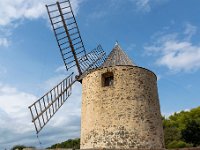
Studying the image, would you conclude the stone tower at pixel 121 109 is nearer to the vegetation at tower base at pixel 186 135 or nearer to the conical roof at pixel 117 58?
the conical roof at pixel 117 58

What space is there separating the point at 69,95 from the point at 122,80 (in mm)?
3698

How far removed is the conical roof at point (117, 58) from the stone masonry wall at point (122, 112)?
54 centimetres

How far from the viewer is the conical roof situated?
13.2 metres

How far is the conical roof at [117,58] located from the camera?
13164 millimetres

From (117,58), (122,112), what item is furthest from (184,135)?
(122,112)

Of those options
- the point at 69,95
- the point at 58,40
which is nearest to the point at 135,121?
the point at 69,95

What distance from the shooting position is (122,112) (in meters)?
11.9

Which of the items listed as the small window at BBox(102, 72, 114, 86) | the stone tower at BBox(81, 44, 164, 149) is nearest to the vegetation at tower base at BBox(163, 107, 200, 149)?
the stone tower at BBox(81, 44, 164, 149)

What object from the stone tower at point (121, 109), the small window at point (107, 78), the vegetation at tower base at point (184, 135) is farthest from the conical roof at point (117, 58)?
the vegetation at tower base at point (184, 135)

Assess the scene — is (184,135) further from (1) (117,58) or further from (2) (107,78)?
(2) (107,78)

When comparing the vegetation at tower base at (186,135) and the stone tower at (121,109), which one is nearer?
the stone tower at (121,109)

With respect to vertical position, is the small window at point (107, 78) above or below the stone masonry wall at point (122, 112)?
above

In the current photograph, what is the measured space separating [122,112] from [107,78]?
68.4 inches

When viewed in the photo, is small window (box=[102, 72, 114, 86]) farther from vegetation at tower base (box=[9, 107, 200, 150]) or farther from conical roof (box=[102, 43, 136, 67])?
vegetation at tower base (box=[9, 107, 200, 150])
